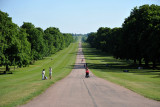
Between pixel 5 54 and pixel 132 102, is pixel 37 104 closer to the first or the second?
pixel 132 102

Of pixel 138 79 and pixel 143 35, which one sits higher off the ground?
pixel 143 35

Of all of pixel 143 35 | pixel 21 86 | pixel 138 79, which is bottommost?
pixel 138 79

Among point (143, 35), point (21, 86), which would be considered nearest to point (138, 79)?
point (21, 86)

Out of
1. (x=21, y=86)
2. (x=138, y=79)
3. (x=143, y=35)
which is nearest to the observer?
(x=21, y=86)

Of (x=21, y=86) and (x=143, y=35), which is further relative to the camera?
(x=143, y=35)

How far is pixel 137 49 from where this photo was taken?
61.0m

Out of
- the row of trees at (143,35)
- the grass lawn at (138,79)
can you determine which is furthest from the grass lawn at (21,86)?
the row of trees at (143,35)

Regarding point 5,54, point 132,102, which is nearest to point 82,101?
point 132,102

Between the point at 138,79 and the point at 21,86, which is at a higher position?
the point at 21,86

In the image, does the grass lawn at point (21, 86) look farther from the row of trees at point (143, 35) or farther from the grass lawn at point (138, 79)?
the row of trees at point (143, 35)

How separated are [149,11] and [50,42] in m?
66.9

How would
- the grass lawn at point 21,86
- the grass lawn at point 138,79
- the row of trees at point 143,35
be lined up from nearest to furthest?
the grass lawn at point 21,86 < the grass lawn at point 138,79 < the row of trees at point 143,35

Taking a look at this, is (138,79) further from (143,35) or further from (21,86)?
(143,35)

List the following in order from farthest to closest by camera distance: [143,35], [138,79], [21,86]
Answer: [143,35] → [138,79] → [21,86]
